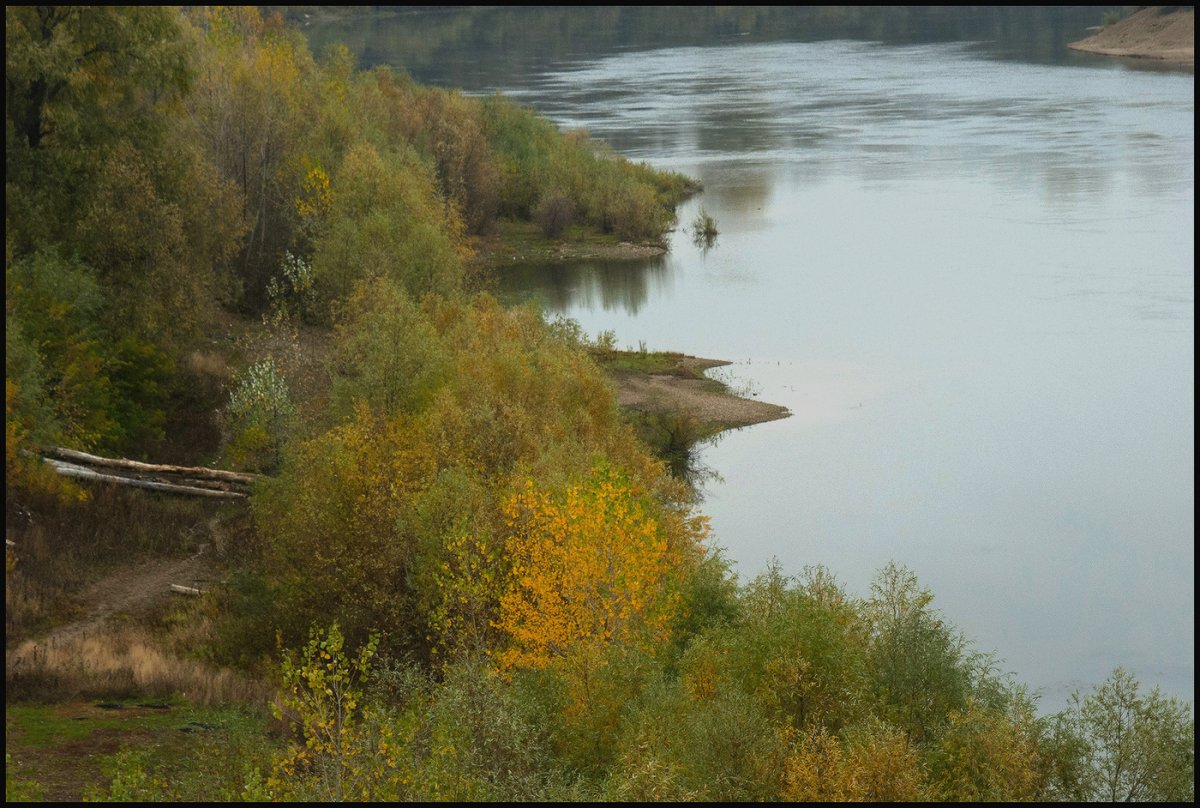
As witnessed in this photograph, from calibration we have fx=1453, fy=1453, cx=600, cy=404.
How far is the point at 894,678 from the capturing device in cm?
1917

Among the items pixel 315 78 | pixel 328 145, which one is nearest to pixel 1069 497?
pixel 328 145

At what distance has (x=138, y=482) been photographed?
28562 mm

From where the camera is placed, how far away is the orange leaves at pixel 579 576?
2028 cm

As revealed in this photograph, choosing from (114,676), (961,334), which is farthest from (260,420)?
(961,334)

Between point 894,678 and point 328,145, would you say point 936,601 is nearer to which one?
point 894,678

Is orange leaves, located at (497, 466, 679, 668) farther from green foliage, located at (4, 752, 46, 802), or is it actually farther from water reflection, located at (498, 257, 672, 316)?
water reflection, located at (498, 257, 672, 316)

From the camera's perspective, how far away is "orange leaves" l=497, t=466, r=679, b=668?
2028cm

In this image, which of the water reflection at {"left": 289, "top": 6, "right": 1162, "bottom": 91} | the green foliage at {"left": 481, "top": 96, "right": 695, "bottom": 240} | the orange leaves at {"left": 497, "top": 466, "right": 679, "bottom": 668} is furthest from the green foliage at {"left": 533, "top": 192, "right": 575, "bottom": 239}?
the orange leaves at {"left": 497, "top": 466, "right": 679, "bottom": 668}

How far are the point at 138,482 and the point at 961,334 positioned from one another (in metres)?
30.3

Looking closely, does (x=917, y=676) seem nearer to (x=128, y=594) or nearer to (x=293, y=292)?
(x=128, y=594)

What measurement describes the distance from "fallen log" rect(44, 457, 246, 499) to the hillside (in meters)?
98.7

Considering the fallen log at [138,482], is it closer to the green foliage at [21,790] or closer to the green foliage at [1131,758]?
the green foliage at [21,790]

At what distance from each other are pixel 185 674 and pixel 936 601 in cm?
1584

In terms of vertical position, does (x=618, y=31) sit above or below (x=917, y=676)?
above
